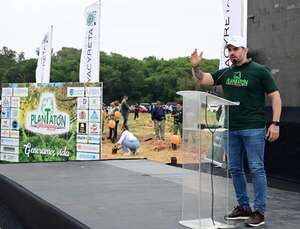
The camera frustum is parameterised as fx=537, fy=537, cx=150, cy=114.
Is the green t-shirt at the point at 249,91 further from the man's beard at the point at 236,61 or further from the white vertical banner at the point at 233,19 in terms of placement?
the white vertical banner at the point at 233,19

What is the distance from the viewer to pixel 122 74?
85875 millimetres

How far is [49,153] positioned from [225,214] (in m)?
9.05

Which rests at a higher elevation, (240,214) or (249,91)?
(249,91)

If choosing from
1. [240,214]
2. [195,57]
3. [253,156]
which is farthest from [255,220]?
[195,57]

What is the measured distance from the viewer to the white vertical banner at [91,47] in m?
12.9

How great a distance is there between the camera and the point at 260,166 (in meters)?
4.27

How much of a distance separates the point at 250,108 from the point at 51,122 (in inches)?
368

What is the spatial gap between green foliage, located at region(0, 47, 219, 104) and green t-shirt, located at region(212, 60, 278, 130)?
6737 centimetres

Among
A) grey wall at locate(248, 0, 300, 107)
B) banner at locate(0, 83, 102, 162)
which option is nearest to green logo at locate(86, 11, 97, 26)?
banner at locate(0, 83, 102, 162)

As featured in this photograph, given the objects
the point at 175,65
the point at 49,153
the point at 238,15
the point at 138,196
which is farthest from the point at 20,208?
the point at 175,65

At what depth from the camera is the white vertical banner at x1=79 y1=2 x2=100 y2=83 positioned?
12914 mm

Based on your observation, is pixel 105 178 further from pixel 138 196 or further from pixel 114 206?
pixel 114 206

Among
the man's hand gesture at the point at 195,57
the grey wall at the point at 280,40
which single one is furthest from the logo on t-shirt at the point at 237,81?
the grey wall at the point at 280,40

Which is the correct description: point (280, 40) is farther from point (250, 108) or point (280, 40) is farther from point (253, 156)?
point (253, 156)
